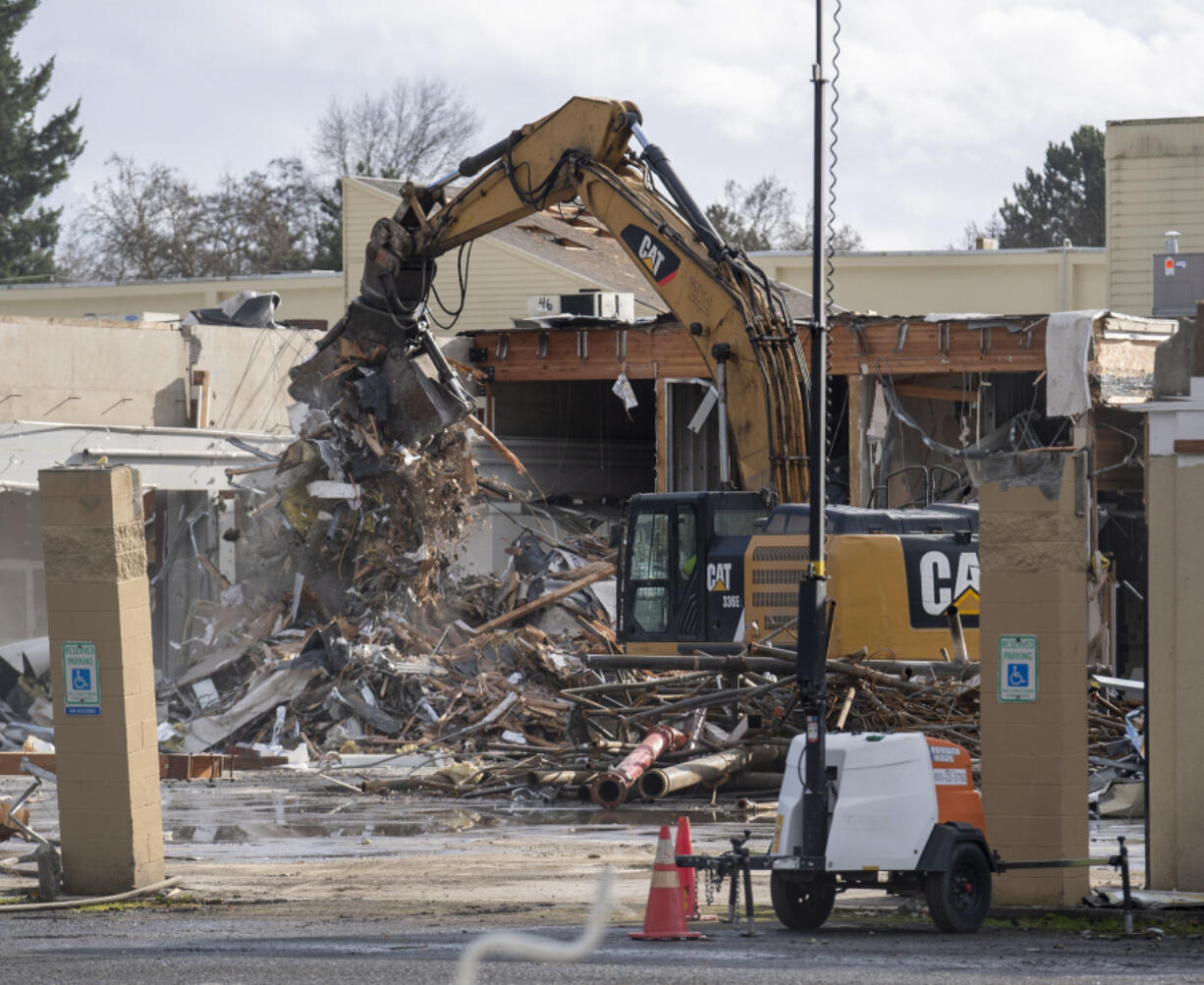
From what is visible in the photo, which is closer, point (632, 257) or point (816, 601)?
point (816, 601)

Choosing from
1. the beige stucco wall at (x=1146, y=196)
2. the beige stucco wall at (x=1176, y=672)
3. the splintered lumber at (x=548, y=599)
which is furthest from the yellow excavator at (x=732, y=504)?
the beige stucco wall at (x=1146, y=196)

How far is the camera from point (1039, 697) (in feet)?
38.1

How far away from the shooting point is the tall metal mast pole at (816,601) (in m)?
10.8

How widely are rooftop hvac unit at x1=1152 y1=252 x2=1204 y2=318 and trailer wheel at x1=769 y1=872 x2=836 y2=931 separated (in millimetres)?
20749

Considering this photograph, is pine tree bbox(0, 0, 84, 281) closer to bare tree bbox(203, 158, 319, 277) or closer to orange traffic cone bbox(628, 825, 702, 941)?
bare tree bbox(203, 158, 319, 277)

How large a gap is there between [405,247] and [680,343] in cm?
907

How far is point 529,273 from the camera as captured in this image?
41.2 m

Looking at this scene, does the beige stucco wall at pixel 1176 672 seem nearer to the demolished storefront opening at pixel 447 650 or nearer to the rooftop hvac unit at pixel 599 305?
the demolished storefront opening at pixel 447 650

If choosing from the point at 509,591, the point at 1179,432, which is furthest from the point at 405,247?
the point at 1179,432

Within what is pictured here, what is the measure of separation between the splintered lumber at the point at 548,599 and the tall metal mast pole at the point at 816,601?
13.9m

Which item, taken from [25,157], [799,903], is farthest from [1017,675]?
[25,157]

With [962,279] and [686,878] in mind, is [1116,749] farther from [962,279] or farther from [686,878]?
[962,279]

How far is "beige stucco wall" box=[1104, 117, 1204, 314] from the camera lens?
41344 millimetres

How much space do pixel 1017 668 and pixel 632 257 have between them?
9884 mm
